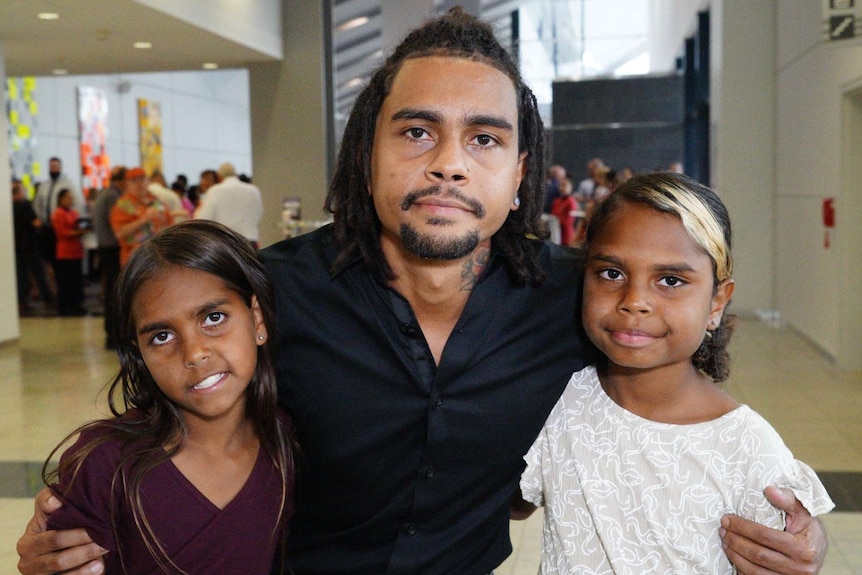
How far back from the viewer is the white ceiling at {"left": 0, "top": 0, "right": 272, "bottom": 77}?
7934mm

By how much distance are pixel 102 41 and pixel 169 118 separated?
9591 mm

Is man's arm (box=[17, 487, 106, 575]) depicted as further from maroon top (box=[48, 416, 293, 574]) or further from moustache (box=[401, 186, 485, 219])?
moustache (box=[401, 186, 485, 219])

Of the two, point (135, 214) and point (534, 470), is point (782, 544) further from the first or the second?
point (135, 214)

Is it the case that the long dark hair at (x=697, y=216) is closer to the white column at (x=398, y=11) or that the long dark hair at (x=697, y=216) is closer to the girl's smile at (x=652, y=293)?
the girl's smile at (x=652, y=293)

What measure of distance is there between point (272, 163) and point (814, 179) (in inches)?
267

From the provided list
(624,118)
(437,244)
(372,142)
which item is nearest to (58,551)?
(437,244)

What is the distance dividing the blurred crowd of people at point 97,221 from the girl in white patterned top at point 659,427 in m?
5.49

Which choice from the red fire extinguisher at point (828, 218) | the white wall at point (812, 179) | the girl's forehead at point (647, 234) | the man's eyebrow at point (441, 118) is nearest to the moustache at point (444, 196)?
the man's eyebrow at point (441, 118)

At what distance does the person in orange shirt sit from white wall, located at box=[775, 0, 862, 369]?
553 centimetres

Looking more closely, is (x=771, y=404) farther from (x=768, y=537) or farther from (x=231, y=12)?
(x=231, y=12)

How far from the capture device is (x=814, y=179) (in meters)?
8.16

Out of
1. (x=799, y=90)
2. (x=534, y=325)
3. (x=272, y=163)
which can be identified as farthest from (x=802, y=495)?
(x=272, y=163)

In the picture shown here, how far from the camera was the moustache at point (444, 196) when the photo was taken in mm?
1789

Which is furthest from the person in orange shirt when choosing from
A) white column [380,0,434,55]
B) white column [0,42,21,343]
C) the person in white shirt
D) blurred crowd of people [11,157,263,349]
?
white column [380,0,434,55]
